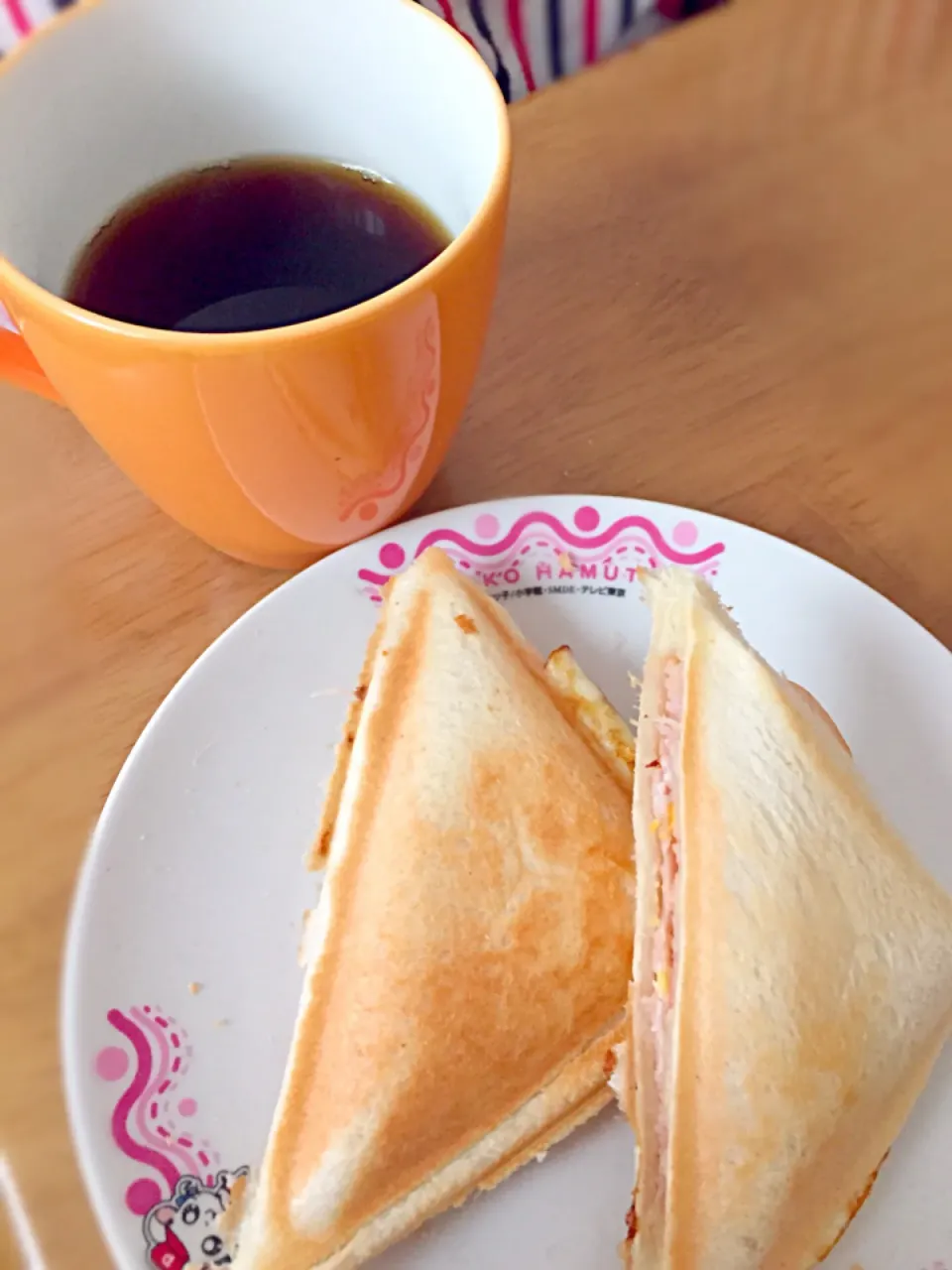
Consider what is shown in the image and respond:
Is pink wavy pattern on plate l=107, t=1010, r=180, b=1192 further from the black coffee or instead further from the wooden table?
the black coffee

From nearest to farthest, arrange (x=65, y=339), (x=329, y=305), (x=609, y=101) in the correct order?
(x=65, y=339) → (x=329, y=305) → (x=609, y=101)

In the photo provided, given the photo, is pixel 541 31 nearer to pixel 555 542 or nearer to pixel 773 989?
pixel 555 542

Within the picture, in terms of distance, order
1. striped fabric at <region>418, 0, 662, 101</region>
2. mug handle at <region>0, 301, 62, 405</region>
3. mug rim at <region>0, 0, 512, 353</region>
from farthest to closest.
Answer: striped fabric at <region>418, 0, 662, 101</region> → mug handle at <region>0, 301, 62, 405</region> → mug rim at <region>0, 0, 512, 353</region>

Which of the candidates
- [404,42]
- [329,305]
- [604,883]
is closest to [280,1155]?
[604,883]

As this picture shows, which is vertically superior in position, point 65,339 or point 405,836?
point 65,339

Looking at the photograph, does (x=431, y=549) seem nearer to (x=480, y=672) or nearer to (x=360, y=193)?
(x=480, y=672)

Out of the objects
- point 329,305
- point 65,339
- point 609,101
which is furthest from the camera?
point 609,101

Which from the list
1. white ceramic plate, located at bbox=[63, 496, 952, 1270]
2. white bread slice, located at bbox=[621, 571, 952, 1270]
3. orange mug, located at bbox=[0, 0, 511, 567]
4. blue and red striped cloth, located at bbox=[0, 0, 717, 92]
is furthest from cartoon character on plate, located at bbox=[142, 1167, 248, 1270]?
blue and red striped cloth, located at bbox=[0, 0, 717, 92]
